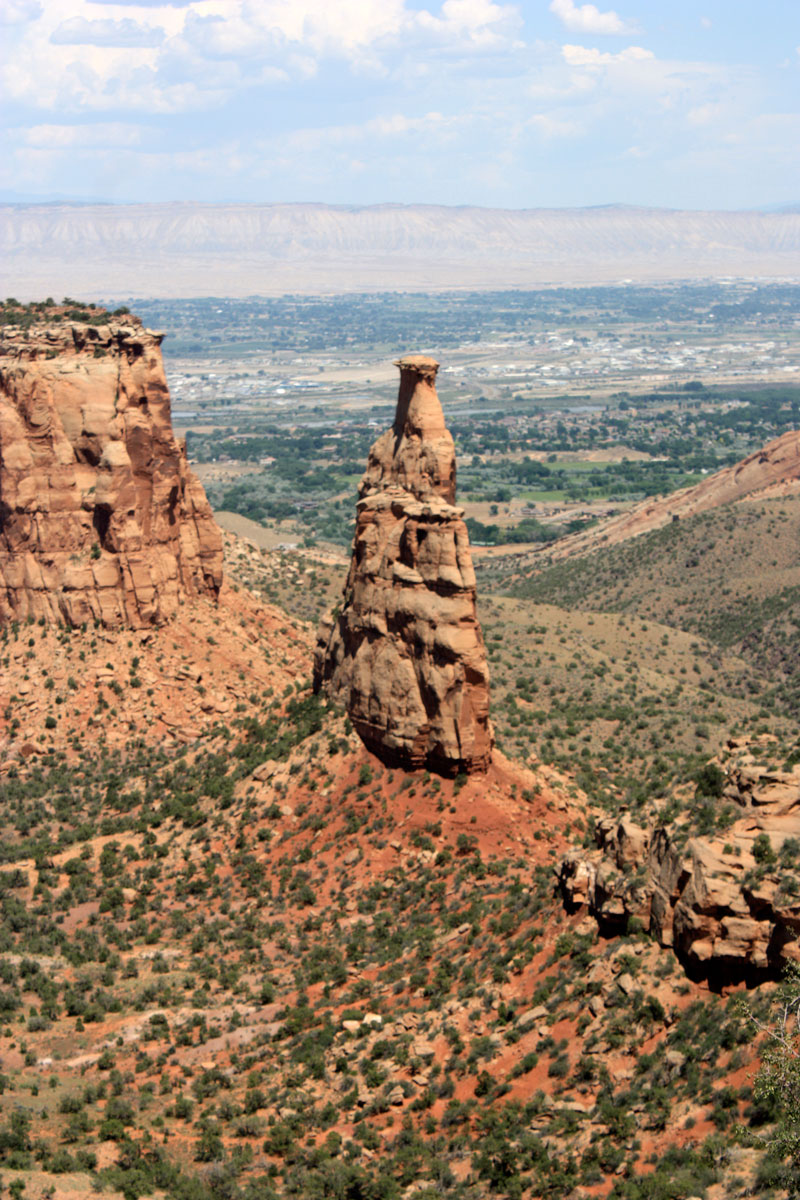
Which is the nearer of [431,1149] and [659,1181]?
[659,1181]

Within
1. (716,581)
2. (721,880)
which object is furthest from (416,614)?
(716,581)

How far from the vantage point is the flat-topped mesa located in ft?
135

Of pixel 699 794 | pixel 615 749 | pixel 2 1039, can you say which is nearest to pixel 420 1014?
pixel 699 794

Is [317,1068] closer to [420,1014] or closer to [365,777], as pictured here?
[420,1014]

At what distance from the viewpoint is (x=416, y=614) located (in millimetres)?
39406

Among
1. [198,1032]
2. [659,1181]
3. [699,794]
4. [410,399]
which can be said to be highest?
[410,399]

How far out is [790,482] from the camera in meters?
111

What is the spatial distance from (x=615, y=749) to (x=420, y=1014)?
74.1ft

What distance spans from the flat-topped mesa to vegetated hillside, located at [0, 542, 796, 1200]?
806 cm

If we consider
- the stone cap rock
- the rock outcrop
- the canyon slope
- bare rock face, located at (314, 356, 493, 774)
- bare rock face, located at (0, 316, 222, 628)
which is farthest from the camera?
the canyon slope

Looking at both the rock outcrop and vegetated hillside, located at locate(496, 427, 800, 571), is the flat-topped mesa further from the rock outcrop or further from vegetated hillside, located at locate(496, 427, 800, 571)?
vegetated hillside, located at locate(496, 427, 800, 571)

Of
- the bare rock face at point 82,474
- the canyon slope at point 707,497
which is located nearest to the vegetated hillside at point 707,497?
the canyon slope at point 707,497

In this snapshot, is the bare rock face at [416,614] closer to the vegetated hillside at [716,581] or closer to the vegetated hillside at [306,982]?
the vegetated hillside at [306,982]

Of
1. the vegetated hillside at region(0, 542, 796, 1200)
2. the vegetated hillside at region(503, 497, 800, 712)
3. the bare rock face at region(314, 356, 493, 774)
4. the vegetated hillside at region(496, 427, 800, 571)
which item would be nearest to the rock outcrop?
the vegetated hillside at region(0, 542, 796, 1200)
